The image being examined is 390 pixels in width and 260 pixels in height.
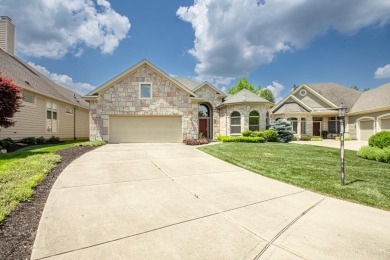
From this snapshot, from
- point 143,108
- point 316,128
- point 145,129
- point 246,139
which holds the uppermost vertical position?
point 143,108

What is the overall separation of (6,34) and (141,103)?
39.6ft

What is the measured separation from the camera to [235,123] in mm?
17203

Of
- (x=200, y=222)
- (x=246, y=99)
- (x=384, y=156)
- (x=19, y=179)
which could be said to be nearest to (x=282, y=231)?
(x=200, y=222)

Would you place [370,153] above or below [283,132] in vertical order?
below

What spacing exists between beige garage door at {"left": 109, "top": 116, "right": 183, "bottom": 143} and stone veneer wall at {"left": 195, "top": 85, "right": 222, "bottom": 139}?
5.97 m

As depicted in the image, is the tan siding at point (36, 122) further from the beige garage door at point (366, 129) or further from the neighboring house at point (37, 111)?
the beige garage door at point (366, 129)

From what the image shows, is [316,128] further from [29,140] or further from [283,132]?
[29,140]

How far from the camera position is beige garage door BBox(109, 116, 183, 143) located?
43.6 ft

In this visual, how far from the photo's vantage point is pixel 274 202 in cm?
375

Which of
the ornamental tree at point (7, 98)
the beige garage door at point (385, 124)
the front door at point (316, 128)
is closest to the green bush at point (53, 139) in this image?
the ornamental tree at point (7, 98)

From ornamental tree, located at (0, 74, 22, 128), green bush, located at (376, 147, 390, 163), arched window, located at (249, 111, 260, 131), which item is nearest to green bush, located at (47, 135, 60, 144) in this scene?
ornamental tree, located at (0, 74, 22, 128)

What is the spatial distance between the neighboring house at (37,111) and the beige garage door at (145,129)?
4.98 m

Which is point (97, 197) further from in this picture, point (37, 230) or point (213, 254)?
point (213, 254)

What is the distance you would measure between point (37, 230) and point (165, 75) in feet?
39.3
